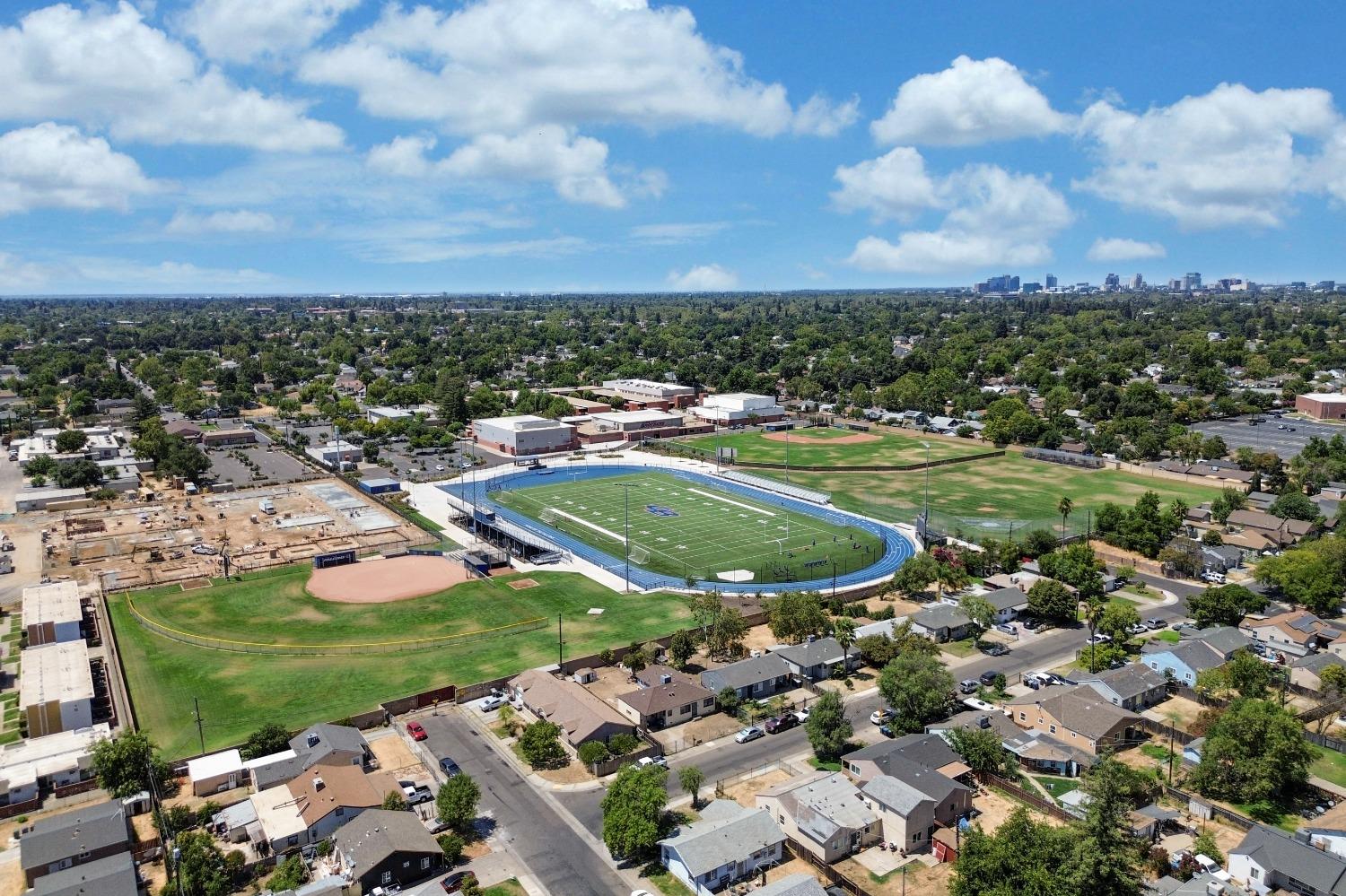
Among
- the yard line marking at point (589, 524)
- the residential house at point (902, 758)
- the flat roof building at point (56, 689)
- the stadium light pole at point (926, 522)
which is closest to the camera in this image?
the residential house at point (902, 758)

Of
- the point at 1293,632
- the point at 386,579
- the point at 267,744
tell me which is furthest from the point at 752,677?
the point at 1293,632

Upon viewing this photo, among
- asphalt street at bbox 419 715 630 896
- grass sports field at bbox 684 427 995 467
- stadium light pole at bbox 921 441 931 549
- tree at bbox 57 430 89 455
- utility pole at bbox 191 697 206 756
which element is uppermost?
tree at bbox 57 430 89 455

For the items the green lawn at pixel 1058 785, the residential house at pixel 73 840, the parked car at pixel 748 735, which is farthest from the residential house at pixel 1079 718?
the residential house at pixel 73 840

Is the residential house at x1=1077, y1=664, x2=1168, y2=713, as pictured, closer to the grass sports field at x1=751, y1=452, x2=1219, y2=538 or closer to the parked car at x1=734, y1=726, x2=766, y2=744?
the parked car at x1=734, y1=726, x2=766, y2=744

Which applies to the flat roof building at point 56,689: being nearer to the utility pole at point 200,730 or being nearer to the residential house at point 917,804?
the utility pole at point 200,730

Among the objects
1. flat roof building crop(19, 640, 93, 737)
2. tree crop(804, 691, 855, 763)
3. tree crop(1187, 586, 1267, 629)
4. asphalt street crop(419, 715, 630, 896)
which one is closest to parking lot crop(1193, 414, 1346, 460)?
tree crop(1187, 586, 1267, 629)

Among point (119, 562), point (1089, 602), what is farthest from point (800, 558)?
point (119, 562)

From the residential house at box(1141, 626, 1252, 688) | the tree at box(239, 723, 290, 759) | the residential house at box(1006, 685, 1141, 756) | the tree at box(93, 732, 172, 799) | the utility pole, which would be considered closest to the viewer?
the tree at box(93, 732, 172, 799)
